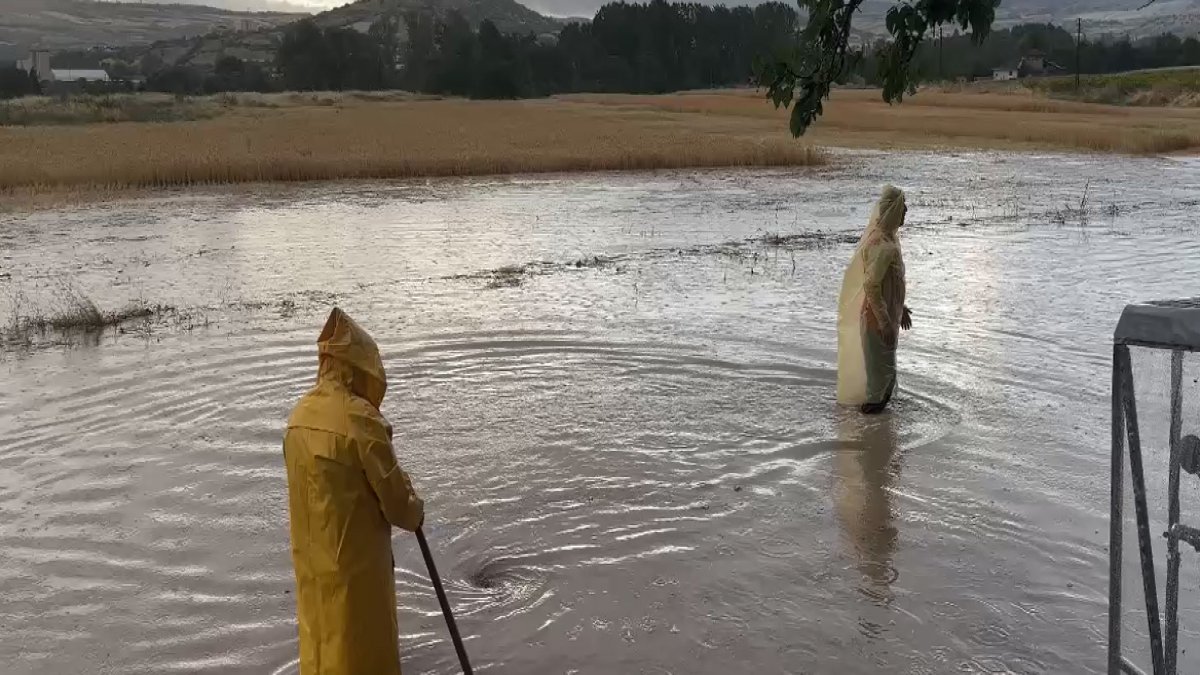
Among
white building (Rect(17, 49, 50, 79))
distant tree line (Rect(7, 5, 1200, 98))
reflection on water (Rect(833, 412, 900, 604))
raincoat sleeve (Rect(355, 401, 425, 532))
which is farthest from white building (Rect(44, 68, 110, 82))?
raincoat sleeve (Rect(355, 401, 425, 532))

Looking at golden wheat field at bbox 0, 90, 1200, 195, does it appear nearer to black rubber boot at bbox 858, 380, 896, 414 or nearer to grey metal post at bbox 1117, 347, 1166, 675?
black rubber boot at bbox 858, 380, 896, 414

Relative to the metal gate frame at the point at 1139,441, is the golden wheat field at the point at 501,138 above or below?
above

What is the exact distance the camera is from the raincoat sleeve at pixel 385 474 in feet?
12.5

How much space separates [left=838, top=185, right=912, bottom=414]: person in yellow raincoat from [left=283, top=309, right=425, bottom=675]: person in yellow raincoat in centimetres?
466

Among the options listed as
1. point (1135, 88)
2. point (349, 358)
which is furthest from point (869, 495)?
point (1135, 88)

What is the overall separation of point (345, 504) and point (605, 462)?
366 cm

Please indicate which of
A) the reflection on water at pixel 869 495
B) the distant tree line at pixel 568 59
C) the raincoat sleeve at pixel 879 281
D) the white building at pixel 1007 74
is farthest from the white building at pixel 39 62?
the reflection on water at pixel 869 495

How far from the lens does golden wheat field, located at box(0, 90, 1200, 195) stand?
28016 millimetres

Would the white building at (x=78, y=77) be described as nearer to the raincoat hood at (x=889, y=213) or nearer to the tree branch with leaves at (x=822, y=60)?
the raincoat hood at (x=889, y=213)

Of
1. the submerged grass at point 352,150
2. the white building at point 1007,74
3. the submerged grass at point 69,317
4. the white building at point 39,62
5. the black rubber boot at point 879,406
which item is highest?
the white building at point 39,62

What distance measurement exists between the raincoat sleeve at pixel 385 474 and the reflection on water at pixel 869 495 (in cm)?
262

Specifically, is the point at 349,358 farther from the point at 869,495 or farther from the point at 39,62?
the point at 39,62

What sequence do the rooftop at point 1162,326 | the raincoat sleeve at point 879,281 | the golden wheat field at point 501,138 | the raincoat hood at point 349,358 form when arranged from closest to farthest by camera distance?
the rooftop at point 1162,326, the raincoat hood at point 349,358, the raincoat sleeve at point 879,281, the golden wheat field at point 501,138

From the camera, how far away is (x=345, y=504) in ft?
12.7
